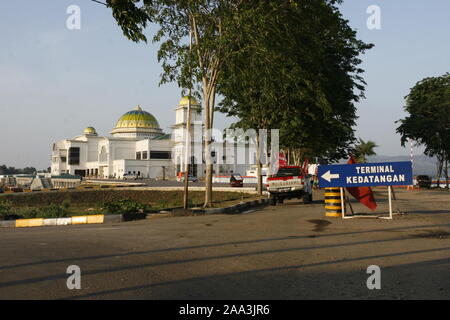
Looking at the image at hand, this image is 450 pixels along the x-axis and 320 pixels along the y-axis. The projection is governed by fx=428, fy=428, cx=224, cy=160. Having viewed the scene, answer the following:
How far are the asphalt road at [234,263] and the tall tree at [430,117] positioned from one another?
35.9 meters

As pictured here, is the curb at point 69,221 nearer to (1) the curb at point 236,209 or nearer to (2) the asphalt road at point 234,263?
(1) the curb at point 236,209

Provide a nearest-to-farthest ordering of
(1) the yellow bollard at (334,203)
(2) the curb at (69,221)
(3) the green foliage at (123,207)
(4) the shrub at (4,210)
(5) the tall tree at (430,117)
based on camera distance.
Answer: (1) the yellow bollard at (334,203) → (2) the curb at (69,221) → (4) the shrub at (4,210) → (3) the green foliage at (123,207) → (5) the tall tree at (430,117)

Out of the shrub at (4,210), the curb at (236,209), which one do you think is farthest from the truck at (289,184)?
the shrub at (4,210)

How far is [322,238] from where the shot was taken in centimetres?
953

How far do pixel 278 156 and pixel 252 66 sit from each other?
15944mm

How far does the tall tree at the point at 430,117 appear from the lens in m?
43.0

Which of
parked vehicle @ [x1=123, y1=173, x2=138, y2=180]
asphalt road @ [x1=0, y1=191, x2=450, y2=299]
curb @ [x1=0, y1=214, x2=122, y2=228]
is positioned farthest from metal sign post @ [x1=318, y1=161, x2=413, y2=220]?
parked vehicle @ [x1=123, y1=173, x2=138, y2=180]

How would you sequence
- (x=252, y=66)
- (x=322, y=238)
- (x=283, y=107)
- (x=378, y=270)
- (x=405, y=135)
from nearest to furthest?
(x=378, y=270) → (x=322, y=238) → (x=252, y=66) → (x=283, y=107) → (x=405, y=135)

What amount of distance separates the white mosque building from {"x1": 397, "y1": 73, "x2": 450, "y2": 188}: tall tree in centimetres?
3760

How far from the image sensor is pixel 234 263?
22.4 ft

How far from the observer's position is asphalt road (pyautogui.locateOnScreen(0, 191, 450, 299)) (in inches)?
202

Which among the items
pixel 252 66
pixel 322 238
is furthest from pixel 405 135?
pixel 322 238
